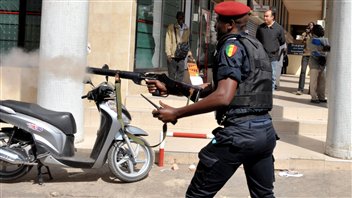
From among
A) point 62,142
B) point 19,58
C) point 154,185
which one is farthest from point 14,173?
point 19,58

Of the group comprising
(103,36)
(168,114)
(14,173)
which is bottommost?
(14,173)

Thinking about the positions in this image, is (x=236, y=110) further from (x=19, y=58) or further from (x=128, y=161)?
(x=19, y=58)

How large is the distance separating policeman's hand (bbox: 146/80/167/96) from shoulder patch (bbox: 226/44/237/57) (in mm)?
669

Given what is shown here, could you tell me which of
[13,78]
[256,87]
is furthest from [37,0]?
[256,87]

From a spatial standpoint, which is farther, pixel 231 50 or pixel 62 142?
pixel 62 142

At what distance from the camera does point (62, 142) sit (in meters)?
5.52

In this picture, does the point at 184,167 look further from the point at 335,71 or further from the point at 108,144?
the point at 335,71

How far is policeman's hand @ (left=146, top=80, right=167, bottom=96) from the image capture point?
358cm

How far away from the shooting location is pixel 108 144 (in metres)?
5.59

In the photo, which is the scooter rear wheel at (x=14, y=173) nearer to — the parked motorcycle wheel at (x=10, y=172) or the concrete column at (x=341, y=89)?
the parked motorcycle wheel at (x=10, y=172)

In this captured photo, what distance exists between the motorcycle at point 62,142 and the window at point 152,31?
4181mm

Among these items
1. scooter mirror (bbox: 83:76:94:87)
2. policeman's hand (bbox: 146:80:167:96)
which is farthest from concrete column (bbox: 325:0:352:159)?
policeman's hand (bbox: 146:80:167:96)

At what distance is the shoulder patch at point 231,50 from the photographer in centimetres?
309

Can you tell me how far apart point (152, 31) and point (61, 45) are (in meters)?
4.07
